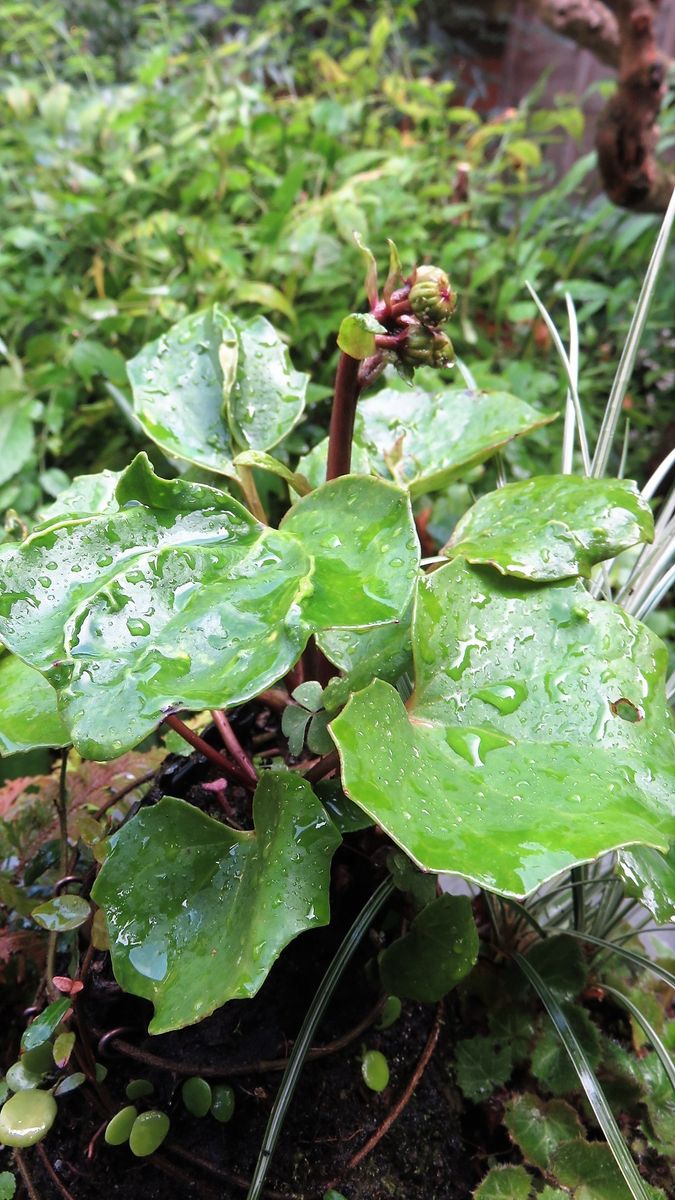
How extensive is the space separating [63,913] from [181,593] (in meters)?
0.28

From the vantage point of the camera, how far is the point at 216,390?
2.31ft

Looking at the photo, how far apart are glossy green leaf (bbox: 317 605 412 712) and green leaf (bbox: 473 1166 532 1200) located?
0.42 m

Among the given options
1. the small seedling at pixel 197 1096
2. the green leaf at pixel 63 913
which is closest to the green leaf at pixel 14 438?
the green leaf at pixel 63 913

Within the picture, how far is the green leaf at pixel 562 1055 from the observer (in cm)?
66

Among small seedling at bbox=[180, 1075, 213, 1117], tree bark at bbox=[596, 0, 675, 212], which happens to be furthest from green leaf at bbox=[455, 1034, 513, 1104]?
tree bark at bbox=[596, 0, 675, 212]

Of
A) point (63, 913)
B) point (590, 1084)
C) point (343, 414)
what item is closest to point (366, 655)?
point (343, 414)

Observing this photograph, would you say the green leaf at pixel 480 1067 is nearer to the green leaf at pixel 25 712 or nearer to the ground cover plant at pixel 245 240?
the green leaf at pixel 25 712

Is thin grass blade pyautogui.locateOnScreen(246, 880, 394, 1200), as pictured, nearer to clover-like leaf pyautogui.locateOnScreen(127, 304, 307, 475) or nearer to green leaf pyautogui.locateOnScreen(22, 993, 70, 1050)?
green leaf pyautogui.locateOnScreen(22, 993, 70, 1050)

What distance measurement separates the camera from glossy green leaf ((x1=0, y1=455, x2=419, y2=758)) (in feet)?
1.24

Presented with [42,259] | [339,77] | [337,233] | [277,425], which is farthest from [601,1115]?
[339,77]

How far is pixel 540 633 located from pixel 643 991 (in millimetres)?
495

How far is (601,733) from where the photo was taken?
1.56 feet

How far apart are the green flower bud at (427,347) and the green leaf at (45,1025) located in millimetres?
538

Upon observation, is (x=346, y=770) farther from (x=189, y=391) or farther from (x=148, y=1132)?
(x=189, y=391)
